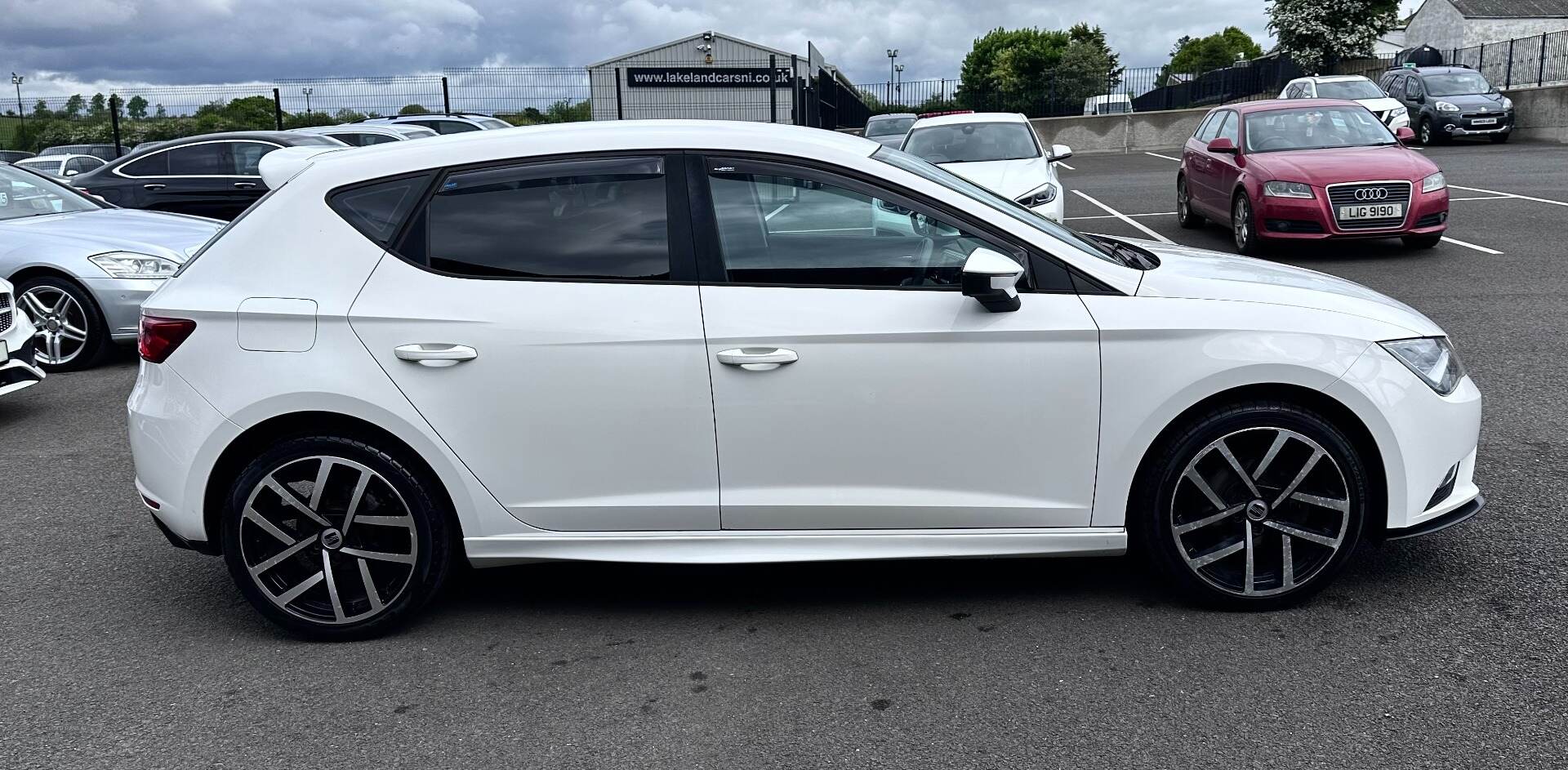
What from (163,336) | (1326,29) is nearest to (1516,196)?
(163,336)

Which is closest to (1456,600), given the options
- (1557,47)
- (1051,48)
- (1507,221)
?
(1507,221)

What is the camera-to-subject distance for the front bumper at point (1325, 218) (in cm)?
1112

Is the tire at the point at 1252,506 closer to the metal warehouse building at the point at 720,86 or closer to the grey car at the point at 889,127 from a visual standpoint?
the metal warehouse building at the point at 720,86

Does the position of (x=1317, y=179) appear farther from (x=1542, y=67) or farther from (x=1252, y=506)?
(x=1542, y=67)

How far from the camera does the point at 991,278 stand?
11.6 feet

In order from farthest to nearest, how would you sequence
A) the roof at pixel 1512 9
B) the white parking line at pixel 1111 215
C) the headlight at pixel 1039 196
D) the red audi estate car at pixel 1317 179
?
the roof at pixel 1512 9, the white parking line at pixel 1111 215, the red audi estate car at pixel 1317 179, the headlight at pixel 1039 196

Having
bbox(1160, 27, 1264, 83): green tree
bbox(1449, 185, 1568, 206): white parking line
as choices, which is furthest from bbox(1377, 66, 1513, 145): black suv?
bbox(1160, 27, 1264, 83): green tree

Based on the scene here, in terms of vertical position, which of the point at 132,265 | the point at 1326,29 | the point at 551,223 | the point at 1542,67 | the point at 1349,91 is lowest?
the point at 132,265

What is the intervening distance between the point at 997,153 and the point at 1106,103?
98.6ft

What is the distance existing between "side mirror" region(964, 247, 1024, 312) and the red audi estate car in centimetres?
870

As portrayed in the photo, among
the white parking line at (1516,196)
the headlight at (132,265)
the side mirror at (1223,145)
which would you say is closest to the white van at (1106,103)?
the white parking line at (1516,196)

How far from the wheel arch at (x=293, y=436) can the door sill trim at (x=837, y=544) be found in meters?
0.33

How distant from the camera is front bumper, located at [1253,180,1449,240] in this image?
11125 mm

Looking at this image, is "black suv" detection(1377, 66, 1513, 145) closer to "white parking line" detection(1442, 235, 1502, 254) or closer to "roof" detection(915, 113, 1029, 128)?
"white parking line" detection(1442, 235, 1502, 254)
